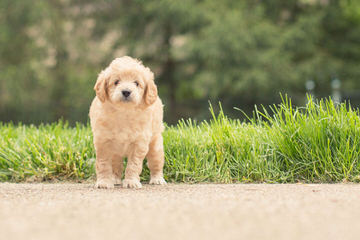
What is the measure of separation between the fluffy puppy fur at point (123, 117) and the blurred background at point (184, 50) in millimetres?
10648

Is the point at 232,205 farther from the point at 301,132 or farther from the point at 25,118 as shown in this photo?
the point at 25,118

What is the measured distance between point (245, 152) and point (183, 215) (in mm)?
2653

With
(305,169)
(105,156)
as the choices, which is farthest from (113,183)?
(305,169)

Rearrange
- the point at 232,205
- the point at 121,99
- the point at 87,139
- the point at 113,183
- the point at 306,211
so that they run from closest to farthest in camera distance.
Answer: the point at 306,211 → the point at 232,205 → the point at 121,99 → the point at 113,183 → the point at 87,139

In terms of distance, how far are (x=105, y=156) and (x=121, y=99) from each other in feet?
2.13

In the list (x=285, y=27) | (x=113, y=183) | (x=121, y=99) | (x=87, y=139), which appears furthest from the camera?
(x=285, y=27)

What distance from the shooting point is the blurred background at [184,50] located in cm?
1512

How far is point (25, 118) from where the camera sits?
56.9ft

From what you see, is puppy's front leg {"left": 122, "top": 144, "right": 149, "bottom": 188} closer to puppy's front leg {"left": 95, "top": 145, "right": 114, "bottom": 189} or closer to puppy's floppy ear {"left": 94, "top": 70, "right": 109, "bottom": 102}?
puppy's front leg {"left": 95, "top": 145, "right": 114, "bottom": 189}

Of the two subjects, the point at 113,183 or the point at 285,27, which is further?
the point at 285,27

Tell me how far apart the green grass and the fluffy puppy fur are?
2.51 ft

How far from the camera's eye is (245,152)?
5.15 m

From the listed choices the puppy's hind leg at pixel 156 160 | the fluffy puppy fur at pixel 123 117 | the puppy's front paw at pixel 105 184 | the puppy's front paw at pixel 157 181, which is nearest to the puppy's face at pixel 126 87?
the fluffy puppy fur at pixel 123 117

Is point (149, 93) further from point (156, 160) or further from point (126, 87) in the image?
point (156, 160)
